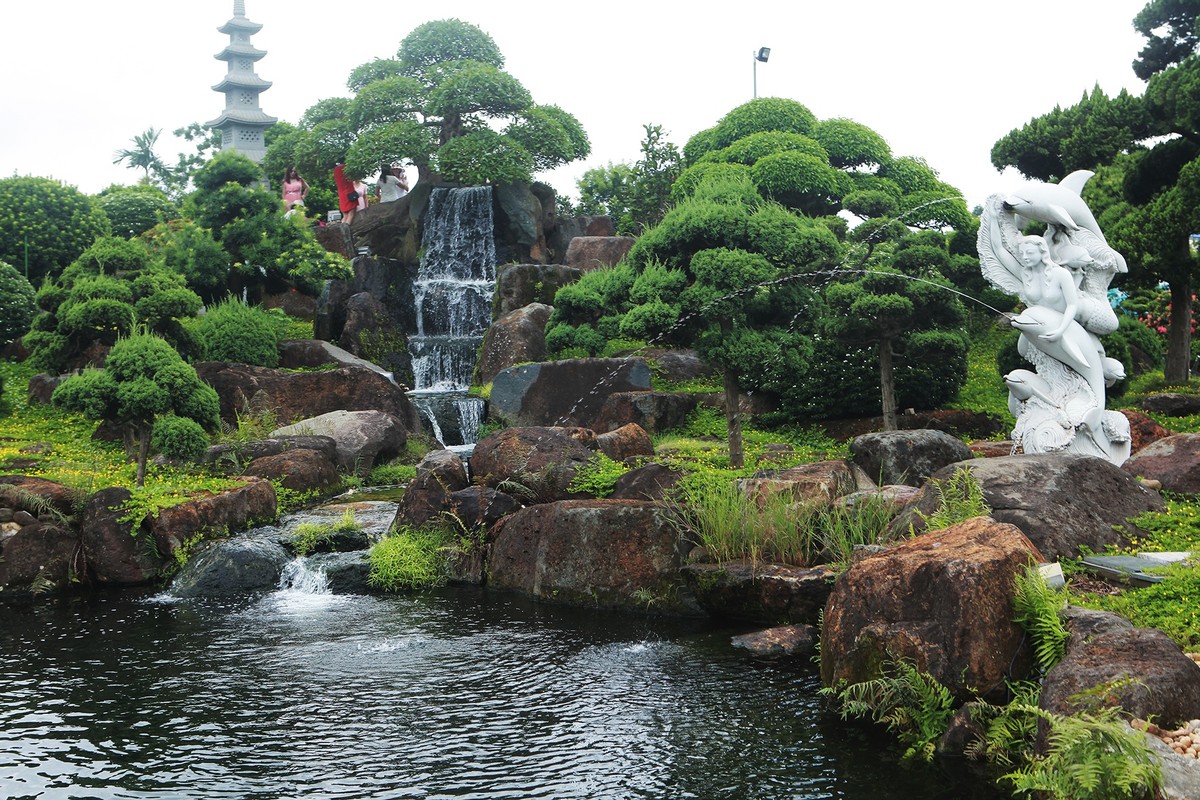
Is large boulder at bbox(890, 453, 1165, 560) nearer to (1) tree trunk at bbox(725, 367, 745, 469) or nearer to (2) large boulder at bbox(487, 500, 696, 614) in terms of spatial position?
(2) large boulder at bbox(487, 500, 696, 614)

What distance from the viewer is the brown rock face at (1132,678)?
16.9 ft

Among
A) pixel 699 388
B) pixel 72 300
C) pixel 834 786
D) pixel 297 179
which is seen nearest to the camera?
pixel 834 786

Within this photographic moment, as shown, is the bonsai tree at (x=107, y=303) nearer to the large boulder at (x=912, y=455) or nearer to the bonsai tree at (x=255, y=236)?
the bonsai tree at (x=255, y=236)

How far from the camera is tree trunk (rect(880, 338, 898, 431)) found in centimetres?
1605

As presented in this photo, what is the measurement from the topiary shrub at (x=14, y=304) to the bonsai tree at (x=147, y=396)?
10.9 meters

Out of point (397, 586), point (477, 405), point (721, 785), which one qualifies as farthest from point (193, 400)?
point (721, 785)

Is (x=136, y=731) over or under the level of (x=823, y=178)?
under

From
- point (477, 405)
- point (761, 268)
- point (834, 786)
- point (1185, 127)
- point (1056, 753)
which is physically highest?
point (1185, 127)

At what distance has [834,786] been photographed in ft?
19.4

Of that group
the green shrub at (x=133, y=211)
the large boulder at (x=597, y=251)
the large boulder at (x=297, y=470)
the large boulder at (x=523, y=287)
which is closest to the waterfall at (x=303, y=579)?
the large boulder at (x=297, y=470)

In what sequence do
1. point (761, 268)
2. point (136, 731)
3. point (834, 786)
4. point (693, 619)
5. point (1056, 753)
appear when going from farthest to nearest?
point (761, 268)
point (693, 619)
point (136, 731)
point (834, 786)
point (1056, 753)

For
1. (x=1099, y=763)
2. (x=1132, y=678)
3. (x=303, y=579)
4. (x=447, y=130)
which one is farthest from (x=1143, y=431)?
(x=447, y=130)

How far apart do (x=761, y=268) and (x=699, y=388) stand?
20.1 feet

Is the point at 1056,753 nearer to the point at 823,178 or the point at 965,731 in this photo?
the point at 965,731
